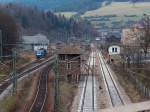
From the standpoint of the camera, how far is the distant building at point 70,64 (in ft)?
148

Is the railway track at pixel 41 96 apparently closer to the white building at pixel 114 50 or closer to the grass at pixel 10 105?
the grass at pixel 10 105

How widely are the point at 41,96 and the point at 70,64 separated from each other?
15.8 meters

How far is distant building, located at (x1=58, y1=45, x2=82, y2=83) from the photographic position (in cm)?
4503

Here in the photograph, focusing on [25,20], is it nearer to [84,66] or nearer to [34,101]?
[84,66]

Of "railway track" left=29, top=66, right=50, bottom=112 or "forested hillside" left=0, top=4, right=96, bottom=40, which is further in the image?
"forested hillside" left=0, top=4, right=96, bottom=40

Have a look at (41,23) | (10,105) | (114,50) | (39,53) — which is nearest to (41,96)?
(10,105)

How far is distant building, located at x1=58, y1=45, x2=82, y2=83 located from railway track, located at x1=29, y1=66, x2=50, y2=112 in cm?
192

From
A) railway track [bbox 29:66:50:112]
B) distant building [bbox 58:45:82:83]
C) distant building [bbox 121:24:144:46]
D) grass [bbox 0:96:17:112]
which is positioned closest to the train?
distant building [bbox 121:24:144:46]

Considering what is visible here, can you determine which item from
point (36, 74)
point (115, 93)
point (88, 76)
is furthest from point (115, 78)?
point (115, 93)

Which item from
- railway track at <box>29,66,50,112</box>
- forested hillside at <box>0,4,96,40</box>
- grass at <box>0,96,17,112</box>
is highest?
forested hillside at <box>0,4,96,40</box>

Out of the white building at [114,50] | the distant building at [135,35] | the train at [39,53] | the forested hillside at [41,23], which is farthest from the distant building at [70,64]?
the forested hillside at [41,23]

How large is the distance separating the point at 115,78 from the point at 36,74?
9151mm

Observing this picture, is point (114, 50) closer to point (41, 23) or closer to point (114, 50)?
point (114, 50)

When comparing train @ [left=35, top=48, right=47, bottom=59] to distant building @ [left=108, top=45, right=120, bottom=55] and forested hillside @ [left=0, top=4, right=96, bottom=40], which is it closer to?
distant building @ [left=108, top=45, right=120, bottom=55]
